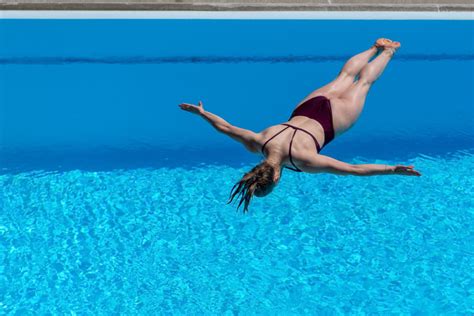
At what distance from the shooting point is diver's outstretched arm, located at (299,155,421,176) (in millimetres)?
4062

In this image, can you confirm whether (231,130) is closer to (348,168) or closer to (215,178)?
(348,168)

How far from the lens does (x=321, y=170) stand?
4.39 meters

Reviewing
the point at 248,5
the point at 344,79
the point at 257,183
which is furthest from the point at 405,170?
the point at 248,5

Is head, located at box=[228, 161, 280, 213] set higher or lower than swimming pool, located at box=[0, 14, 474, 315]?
higher

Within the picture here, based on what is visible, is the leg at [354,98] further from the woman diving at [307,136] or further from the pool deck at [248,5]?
the pool deck at [248,5]

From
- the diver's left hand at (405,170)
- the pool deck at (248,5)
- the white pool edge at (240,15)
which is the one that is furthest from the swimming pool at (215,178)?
the diver's left hand at (405,170)

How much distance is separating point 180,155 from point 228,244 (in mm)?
1495

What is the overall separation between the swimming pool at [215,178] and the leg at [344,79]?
4.14ft

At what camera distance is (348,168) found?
424cm

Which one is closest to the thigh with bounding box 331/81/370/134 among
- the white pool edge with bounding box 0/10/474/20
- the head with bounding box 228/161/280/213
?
the head with bounding box 228/161/280/213

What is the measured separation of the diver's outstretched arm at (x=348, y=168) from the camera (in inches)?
160

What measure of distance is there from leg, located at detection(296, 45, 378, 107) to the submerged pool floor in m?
1.26

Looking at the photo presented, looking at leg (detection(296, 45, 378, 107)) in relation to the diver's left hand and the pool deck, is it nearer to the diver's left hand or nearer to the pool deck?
the diver's left hand

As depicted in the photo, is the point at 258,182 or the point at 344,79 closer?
the point at 258,182
